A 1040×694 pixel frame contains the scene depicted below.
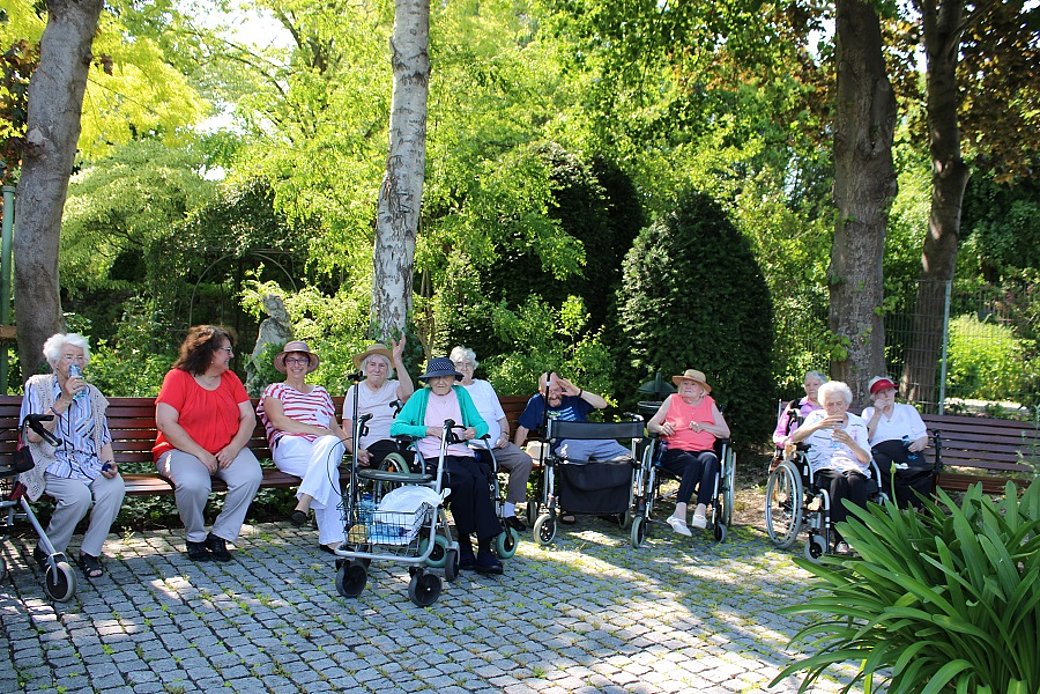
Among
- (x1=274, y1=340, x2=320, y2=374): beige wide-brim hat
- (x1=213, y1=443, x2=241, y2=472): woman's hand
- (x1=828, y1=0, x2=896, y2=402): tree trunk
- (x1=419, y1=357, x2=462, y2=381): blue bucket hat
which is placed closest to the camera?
(x1=213, y1=443, x2=241, y2=472): woman's hand

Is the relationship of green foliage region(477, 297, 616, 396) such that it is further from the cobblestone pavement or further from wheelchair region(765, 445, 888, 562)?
the cobblestone pavement

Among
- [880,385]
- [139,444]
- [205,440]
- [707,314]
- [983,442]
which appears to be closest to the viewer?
[205,440]

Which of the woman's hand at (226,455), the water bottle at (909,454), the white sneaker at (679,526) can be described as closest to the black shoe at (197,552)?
the woman's hand at (226,455)

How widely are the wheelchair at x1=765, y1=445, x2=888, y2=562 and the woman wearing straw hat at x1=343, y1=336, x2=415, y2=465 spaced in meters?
2.85

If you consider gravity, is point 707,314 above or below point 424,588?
above

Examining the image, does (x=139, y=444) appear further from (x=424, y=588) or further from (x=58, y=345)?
(x=424, y=588)

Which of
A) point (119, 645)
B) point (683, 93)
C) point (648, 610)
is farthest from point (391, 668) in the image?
point (683, 93)

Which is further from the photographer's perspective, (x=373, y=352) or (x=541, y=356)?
(x=541, y=356)

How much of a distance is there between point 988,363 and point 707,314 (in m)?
5.15

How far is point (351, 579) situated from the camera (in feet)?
16.9

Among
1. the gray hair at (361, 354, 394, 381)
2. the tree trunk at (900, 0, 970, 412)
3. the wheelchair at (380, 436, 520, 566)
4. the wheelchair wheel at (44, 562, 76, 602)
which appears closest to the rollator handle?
the wheelchair wheel at (44, 562, 76, 602)

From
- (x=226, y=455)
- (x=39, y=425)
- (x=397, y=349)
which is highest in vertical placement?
(x=397, y=349)

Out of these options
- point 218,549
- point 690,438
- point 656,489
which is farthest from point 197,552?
point 690,438

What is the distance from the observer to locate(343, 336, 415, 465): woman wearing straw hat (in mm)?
6586
